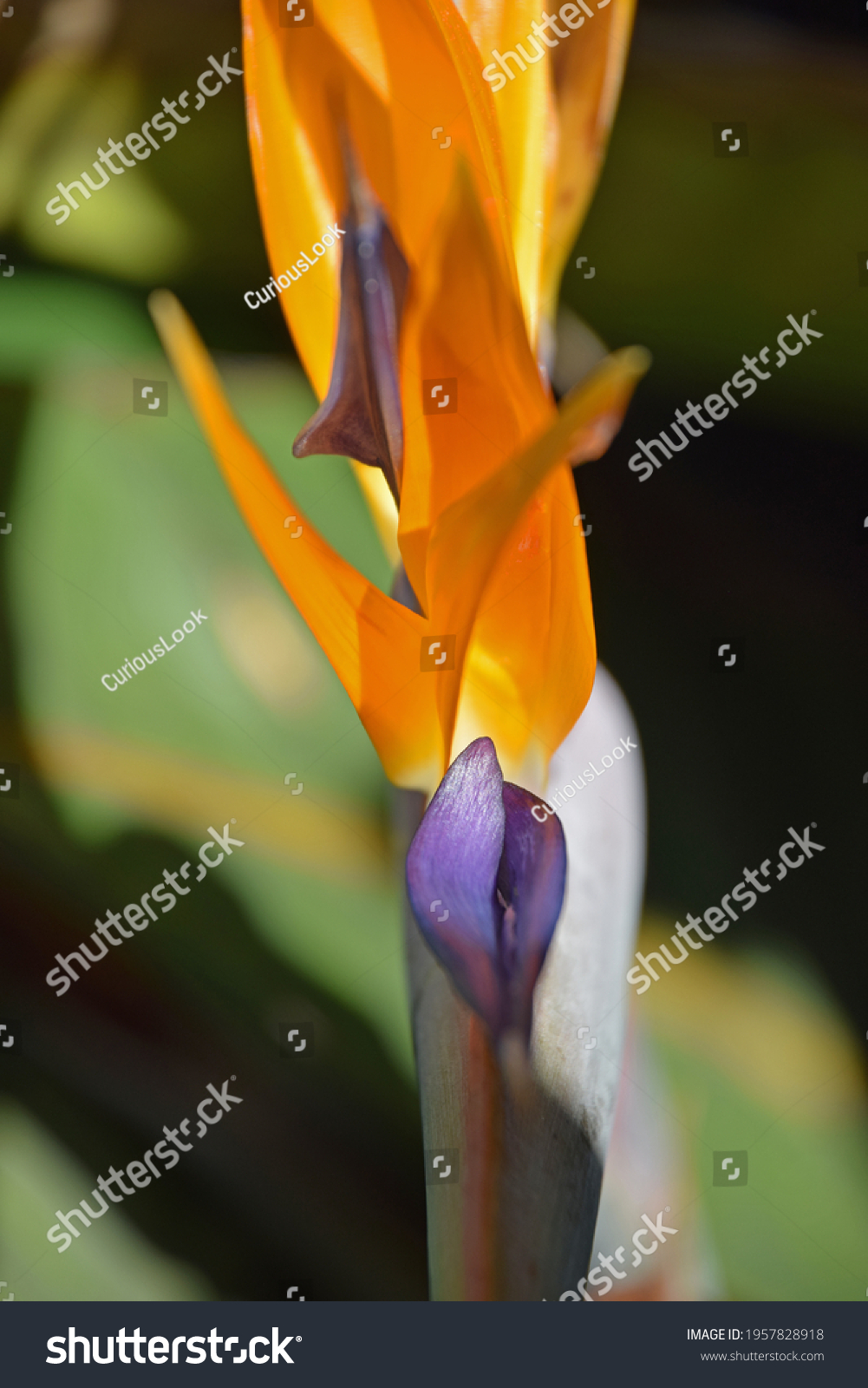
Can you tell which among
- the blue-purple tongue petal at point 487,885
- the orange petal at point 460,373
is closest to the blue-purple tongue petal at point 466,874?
the blue-purple tongue petal at point 487,885

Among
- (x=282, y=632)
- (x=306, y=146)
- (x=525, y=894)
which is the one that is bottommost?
(x=525, y=894)

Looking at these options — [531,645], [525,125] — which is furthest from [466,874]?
[525,125]

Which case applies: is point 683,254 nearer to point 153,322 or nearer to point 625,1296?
point 153,322

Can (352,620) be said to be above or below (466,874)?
above

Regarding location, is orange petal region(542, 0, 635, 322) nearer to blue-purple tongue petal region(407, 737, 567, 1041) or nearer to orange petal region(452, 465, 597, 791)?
orange petal region(452, 465, 597, 791)

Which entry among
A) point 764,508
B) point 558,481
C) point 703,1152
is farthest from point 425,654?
point 703,1152

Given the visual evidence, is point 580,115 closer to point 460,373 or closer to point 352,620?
point 460,373
